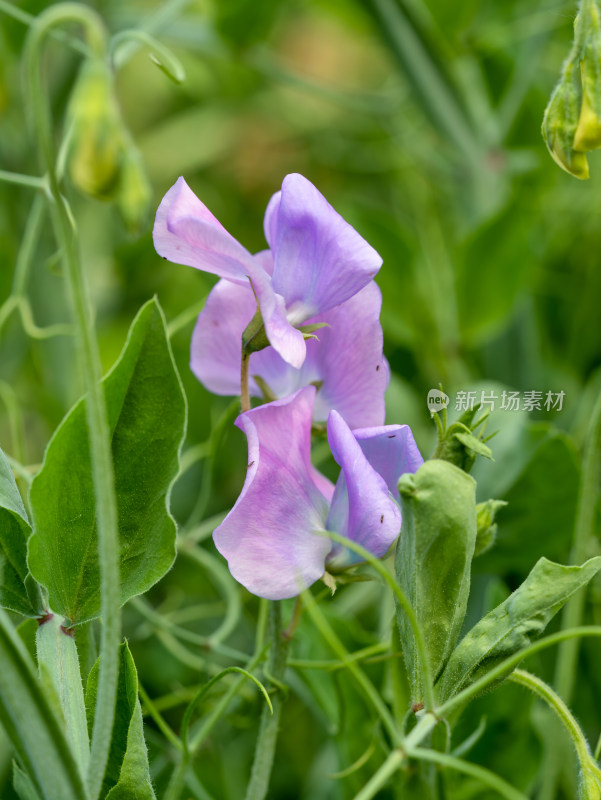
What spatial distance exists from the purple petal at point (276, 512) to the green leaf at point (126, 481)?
30 mm

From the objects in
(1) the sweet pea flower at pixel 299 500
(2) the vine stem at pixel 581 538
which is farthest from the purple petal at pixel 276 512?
(2) the vine stem at pixel 581 538

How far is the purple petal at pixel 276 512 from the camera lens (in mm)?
290

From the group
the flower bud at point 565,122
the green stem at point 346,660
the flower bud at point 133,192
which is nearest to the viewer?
the green stem at point 346,660

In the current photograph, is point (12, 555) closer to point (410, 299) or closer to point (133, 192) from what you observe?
point (133, 192)

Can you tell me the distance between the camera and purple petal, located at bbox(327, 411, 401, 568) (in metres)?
0.29

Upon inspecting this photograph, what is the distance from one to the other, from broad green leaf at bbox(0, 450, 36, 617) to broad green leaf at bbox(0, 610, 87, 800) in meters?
0.06

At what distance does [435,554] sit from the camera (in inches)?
11.2

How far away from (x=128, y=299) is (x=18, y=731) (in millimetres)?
722

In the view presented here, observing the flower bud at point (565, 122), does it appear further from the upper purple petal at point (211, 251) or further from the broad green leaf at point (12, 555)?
the broad green leaf at point (12, 555)

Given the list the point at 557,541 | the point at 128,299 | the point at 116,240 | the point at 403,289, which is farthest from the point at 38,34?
the point at 116,240

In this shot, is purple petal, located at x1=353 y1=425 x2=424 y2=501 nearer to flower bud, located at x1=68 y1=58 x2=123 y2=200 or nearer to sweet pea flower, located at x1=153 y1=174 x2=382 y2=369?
sweet pea flower, located at x1=153 y1=174 x2=382 y2=369

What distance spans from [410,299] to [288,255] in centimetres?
43

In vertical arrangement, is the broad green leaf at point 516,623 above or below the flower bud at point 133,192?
below

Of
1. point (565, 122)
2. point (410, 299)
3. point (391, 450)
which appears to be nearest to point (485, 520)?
point (391, 450)
